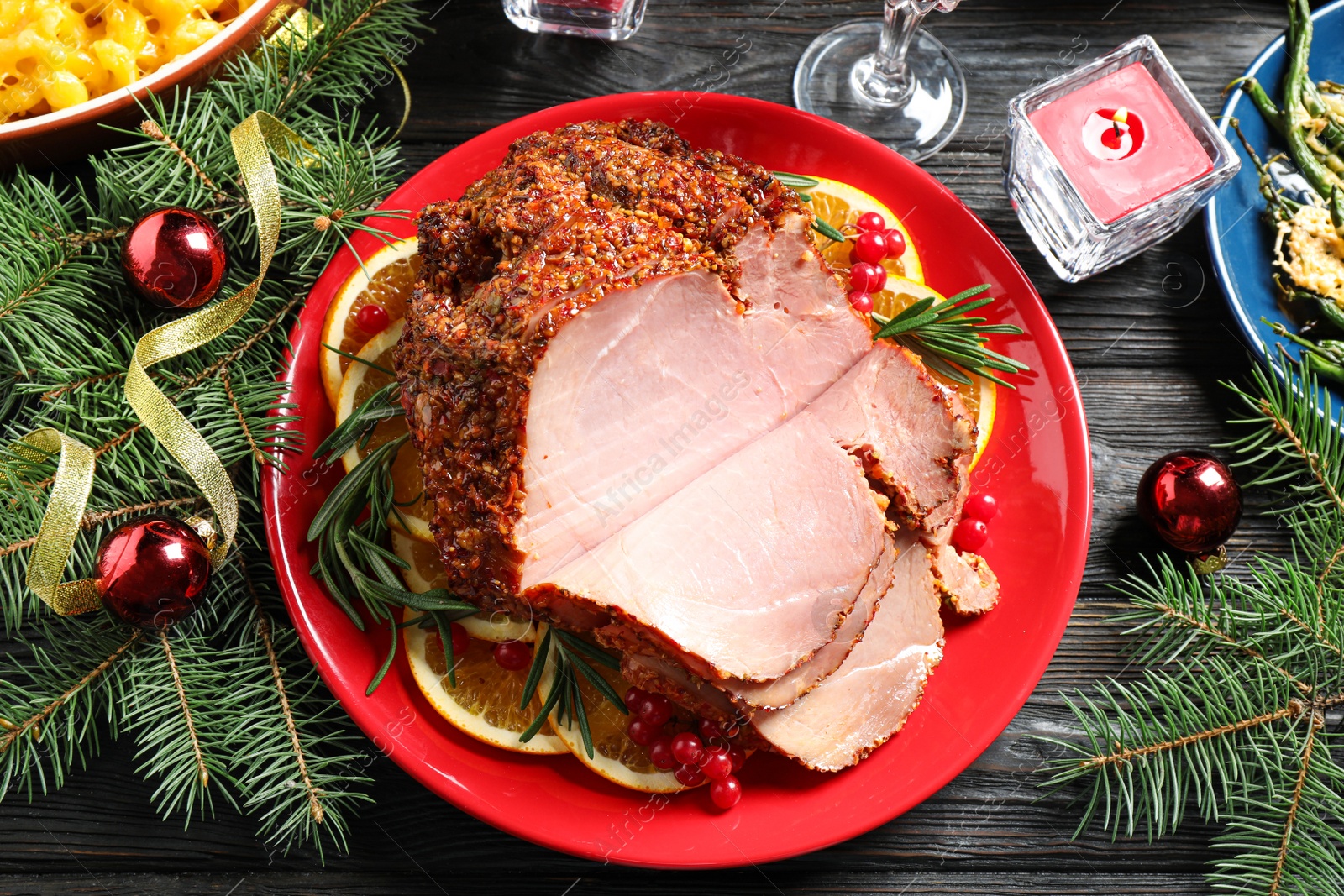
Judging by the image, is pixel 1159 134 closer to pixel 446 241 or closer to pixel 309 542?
pixel 446 241

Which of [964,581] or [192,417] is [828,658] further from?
[192,417]

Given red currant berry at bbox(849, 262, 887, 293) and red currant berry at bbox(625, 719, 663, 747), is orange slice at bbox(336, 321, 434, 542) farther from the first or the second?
red currant berry at bbox(849, 262, 887, 293)

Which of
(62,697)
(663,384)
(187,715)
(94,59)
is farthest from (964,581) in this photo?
(94,59)

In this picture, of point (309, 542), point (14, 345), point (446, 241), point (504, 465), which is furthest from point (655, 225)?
point (14, 345)

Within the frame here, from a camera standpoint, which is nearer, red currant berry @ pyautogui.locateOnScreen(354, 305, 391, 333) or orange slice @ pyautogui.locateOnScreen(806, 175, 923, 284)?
red currant berry @ pyautogui.locateOnScreen(354, 305, 391, 333)

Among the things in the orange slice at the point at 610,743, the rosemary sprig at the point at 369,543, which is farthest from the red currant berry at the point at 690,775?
the rosemary sprig at the point at 369,543

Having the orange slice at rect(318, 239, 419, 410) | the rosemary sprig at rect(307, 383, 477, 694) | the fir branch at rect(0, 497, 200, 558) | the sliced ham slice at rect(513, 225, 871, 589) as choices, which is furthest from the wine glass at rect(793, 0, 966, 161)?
the fir branch at rect(0, 497, 200, 558)

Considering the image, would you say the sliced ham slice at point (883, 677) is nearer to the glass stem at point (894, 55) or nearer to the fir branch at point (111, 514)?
the glass stem at point (894, 55)

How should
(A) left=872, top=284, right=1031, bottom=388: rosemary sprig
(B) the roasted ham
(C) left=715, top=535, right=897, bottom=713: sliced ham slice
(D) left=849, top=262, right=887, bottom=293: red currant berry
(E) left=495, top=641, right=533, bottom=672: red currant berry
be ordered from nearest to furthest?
1. (B) the roasted ham
2. (C) left=715, top=535, right=897, bottom=713: sliced ham slice
3. (E) left=495, top=641, right=533, bottom=672: red currant berry
4. (A) left=872, top=284, right=1031, bottom=388: rosemary sprig
5. (D) left=849, top=262, right=887, bottom=293: red currant berry
